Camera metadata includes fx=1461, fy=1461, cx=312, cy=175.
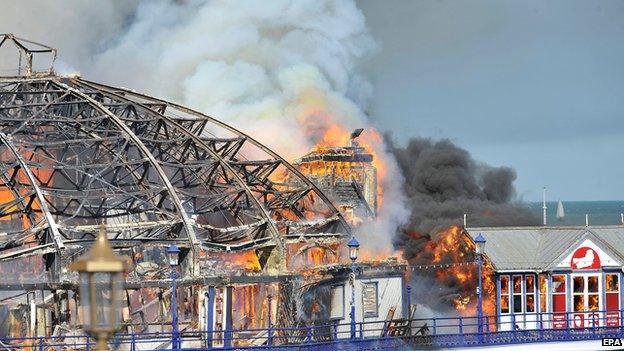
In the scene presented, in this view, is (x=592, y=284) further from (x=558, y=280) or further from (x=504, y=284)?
(x=504, y=284)

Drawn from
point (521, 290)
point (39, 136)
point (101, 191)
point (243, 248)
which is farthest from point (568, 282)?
point (39, 136)

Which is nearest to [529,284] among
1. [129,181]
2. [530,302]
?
[530,302]

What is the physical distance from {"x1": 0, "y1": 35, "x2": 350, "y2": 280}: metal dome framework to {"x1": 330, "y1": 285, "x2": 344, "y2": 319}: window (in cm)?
457

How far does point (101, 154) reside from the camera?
6619 cm

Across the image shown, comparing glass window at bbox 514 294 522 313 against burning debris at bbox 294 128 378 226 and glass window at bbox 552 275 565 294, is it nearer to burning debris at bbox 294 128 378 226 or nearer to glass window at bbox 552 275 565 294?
glass window at bbox 552 275 565 294

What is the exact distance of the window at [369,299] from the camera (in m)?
57.4

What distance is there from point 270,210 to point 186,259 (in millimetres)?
10007

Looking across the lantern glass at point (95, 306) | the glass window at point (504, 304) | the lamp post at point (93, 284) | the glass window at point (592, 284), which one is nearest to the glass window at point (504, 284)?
the glass window at point (504, 304)

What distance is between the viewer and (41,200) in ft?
188

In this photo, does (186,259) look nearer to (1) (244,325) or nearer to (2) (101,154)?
(1) (244,325)

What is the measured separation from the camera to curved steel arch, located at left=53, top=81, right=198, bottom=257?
194 ft

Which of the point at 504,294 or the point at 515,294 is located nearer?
the point at 515,294

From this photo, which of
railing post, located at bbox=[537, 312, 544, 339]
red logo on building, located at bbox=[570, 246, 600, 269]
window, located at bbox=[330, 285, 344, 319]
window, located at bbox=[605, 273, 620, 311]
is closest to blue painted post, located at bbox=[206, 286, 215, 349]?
window, located at bbox=[330, 285, 344, 319]

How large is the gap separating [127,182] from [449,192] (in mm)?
31462
